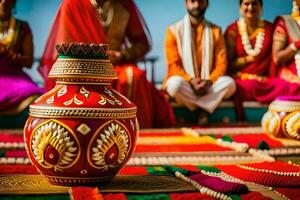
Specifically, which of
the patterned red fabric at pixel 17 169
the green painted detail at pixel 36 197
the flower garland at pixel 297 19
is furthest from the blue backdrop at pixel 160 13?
the green painted detail at pixel 36 197

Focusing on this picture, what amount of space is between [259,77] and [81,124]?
4.55 meters

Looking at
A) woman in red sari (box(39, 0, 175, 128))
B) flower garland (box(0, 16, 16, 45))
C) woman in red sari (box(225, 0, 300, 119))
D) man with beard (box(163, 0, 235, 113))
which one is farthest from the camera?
woman in red sari (box(225, 0, 300, 119))

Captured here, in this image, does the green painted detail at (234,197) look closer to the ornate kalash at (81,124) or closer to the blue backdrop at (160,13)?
the ornate kalash at (81,124)

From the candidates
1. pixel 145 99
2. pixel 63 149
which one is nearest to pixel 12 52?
pixel 145 99

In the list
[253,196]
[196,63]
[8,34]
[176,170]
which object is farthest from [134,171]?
[196,63]

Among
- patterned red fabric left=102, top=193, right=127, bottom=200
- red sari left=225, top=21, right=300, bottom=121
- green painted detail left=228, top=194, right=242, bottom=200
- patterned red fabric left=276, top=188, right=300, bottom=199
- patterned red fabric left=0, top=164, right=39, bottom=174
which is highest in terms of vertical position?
green painted detail left=228, top=194, right=242, bottom=200

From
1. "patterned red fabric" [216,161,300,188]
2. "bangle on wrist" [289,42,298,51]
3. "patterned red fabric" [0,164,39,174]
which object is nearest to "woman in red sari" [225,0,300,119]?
"bangle on wrist" [289,42,298,51]

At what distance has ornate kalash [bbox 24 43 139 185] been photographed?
1930 millimetres

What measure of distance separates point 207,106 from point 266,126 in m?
1.71

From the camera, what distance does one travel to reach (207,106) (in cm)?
561

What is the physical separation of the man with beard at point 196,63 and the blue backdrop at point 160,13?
4.94ft

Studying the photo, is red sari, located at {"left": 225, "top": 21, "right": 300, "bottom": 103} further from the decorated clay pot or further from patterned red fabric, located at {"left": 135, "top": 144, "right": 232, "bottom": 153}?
patterned red fabric, located at {"left": 135, "top": 144, "right": 232, "bottom": 153}

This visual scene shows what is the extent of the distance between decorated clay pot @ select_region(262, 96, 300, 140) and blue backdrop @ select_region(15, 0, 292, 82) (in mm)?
3805

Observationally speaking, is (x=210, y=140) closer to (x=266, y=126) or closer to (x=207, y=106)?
(x=266, y=126)
